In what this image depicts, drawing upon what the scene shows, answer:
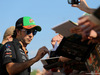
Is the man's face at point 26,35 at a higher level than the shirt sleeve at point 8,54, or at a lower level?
higher

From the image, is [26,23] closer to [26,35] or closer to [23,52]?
[26,35]

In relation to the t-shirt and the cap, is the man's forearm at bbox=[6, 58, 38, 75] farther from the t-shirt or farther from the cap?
the cap

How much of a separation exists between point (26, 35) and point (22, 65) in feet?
1.67

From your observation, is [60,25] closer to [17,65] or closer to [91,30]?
[91,30]

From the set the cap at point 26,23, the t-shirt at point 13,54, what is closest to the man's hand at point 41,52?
the t-shirt at point 13,54

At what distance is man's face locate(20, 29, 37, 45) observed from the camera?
2.93 meters

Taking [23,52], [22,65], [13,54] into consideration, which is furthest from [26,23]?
[22,65]

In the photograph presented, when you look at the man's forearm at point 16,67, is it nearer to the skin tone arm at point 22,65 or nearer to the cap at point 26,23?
the skin tone arm at point 22,65

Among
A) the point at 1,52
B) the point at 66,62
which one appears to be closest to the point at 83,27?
the point at 66,62

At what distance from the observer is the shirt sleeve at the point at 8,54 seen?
2.60 metres

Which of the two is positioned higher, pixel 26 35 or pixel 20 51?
pixel 26 35

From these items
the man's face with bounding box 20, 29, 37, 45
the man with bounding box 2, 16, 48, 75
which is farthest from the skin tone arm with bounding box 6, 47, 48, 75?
Result: the man's face with bounding box 20, 29, 37, 45

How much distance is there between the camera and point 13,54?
8.77 ft

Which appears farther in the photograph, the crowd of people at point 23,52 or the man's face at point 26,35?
the man's face at point 26,35
